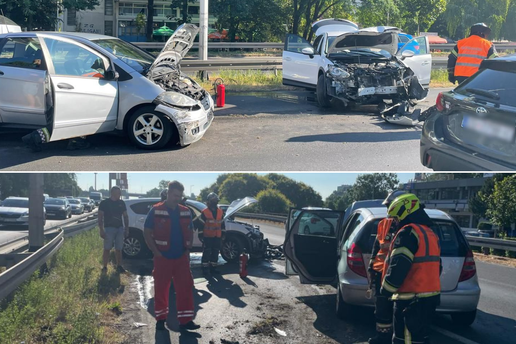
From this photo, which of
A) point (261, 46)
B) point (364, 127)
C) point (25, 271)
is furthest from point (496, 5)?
point (25, 271)

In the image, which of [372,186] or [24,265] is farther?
[372,186]

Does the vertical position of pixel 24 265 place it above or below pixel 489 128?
below

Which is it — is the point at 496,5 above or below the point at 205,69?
above

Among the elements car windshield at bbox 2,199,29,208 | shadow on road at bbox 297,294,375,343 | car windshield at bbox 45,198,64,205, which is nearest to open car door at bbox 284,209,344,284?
shadow on road at bbox 297,294,375,343

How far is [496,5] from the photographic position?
50.3 m

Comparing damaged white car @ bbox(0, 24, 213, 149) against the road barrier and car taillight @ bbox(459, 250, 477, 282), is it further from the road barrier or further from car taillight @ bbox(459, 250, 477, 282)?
car taillight @ bbox(459, 250, 477, 282)

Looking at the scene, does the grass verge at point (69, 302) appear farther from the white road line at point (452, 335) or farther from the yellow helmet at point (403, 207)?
the white road line at point (452, 335)

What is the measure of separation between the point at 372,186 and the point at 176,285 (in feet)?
7.53

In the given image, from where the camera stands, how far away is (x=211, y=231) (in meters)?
5.30

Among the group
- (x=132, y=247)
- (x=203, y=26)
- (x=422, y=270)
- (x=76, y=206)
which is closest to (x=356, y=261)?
(x=422, y=270)

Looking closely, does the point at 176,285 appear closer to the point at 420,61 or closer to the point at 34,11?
the point at 420,61

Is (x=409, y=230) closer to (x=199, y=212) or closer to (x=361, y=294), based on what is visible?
(x=361, y=294)

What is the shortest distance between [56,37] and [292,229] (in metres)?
4.47

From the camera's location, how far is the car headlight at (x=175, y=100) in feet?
27.3
